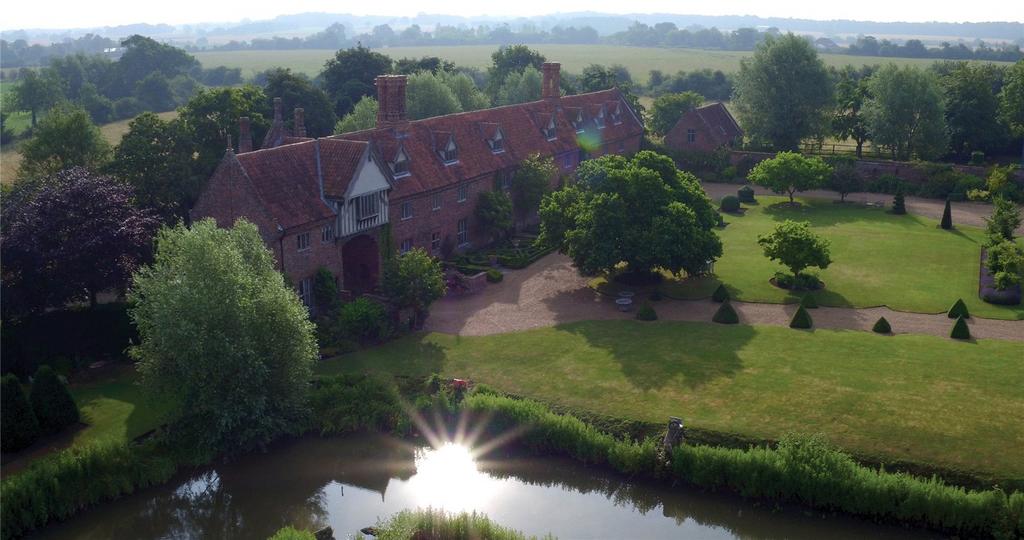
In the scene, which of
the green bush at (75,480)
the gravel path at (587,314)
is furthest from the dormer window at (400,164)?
the green bush at (75,480)

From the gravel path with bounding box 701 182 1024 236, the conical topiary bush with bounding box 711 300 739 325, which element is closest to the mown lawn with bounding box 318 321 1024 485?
the conical topiary bush with bounding box 711 300 739 325

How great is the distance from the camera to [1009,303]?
161 feet

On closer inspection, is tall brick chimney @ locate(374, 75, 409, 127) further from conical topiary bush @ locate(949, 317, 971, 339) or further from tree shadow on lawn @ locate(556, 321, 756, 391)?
conical topiary bush @ locate(949, 317, 971, 339)

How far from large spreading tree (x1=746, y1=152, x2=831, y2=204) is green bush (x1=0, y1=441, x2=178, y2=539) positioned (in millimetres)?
57000

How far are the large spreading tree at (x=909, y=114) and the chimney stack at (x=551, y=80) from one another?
116 feet

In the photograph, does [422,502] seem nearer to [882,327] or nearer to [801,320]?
[801,320]

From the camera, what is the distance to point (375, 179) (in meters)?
48.8

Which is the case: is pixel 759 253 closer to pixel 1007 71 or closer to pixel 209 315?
pixel 209 315

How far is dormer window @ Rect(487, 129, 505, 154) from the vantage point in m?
63.7

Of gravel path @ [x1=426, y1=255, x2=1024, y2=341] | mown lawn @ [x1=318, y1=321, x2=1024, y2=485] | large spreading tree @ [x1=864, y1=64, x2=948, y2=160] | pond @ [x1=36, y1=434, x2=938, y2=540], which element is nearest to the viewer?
pond @ [x1=36, y1=434, x2=938, y2=540]

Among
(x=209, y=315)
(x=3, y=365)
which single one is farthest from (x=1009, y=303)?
(x=3, y=365)

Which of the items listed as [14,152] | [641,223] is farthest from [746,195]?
[14,152]

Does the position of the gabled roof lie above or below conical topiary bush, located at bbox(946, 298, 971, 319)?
above

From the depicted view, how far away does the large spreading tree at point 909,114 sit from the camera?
86.5m
